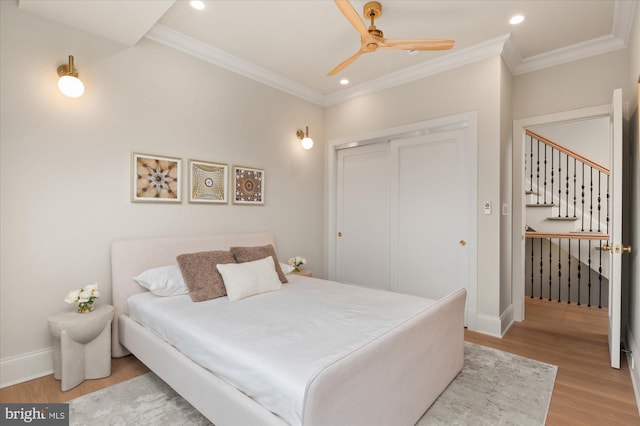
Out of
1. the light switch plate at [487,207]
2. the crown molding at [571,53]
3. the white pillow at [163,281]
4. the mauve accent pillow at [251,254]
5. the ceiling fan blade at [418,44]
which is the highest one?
the crown molding at [571,53]

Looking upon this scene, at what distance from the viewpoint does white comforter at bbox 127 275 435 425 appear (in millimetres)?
1367

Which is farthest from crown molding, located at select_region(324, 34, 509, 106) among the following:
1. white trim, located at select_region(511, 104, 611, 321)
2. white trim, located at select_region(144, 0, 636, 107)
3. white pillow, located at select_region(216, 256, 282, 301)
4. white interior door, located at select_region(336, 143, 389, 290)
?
white pillow, located at select_region(216, 256, 282, 301)

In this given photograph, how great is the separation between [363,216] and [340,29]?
2.24 metres

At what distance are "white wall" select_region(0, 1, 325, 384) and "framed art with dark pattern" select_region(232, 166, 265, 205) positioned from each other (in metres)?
0.11

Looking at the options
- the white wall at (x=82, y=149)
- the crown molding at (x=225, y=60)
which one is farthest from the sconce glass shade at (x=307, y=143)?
the white wall at (x=82, y=149)

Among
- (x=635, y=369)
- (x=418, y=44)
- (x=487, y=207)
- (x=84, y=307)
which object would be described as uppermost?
(x=418, y=44)

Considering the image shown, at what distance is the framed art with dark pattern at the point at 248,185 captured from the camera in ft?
11.8

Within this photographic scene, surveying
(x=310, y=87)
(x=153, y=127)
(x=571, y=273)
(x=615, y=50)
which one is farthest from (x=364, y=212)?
(x=571, y=273)

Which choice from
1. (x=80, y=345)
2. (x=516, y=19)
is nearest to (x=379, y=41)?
(x=516, y=19)

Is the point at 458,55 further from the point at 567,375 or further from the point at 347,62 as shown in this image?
the point at 567,375

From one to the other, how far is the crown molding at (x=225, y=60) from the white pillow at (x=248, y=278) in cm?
214

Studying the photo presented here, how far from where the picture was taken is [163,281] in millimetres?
2570

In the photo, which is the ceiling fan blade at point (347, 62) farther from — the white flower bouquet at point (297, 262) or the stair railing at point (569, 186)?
the stair railing at point (569, 186)

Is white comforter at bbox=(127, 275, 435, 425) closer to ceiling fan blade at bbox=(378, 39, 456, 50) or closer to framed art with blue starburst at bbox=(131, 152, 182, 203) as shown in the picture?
framed art with blue starburst at bbox=(131, 152, 182, 203)
